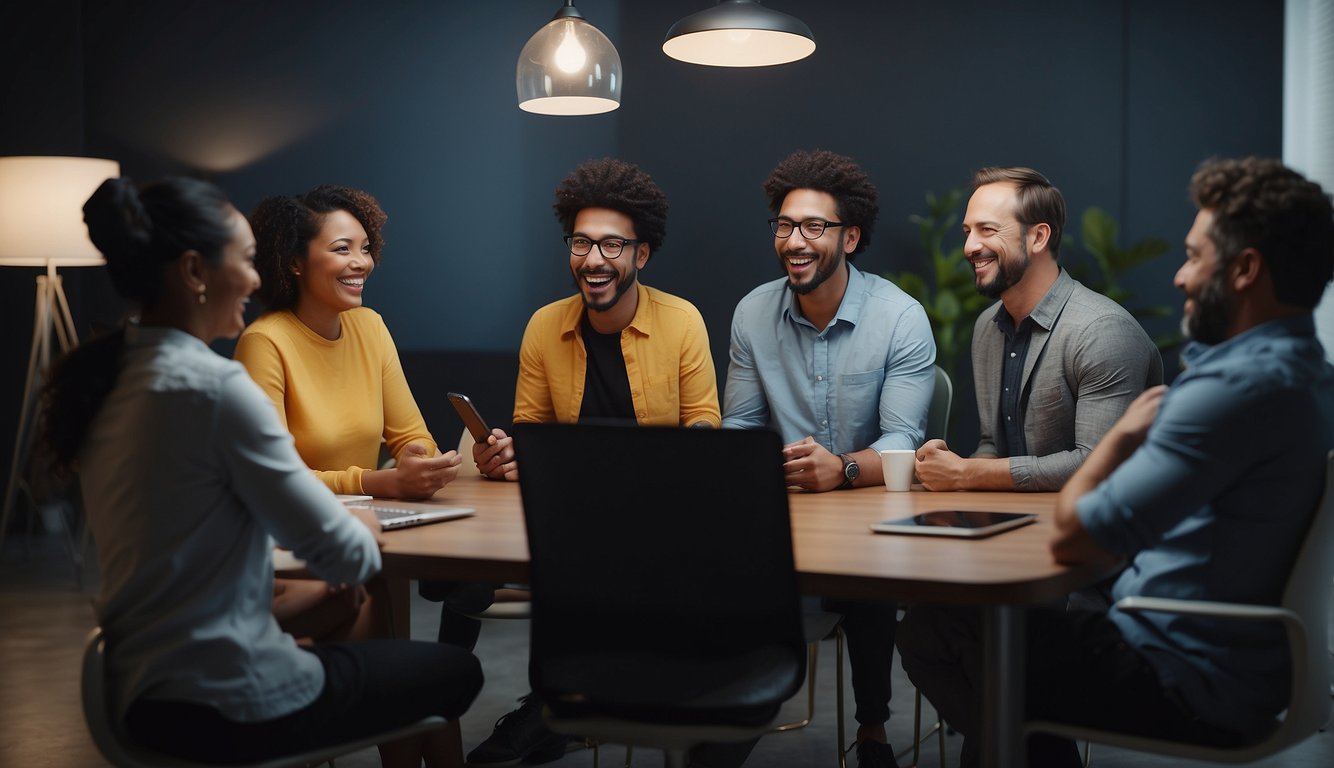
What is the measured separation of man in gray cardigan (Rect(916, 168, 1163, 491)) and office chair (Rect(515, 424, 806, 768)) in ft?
3.15

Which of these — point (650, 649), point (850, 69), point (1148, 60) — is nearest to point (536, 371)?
point (650, 649)

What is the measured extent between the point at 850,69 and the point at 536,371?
3.11m

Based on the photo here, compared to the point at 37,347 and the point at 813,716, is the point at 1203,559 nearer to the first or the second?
the point at 813,716

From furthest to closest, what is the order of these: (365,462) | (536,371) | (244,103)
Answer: (244,103) → (536,371) → (365,462)

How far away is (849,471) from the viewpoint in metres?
2.60

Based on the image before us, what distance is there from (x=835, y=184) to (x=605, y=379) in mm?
830

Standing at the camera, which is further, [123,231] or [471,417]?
[471,417]

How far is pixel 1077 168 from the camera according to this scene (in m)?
5.62

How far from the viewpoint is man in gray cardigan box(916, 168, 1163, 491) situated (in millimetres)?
2506

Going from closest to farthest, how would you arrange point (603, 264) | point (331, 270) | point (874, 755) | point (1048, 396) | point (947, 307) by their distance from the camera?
1. point (874, 755)
2. point (1048, 396)
3. point (331, 270)
4. point (603, 264)
5. point (947, 307)

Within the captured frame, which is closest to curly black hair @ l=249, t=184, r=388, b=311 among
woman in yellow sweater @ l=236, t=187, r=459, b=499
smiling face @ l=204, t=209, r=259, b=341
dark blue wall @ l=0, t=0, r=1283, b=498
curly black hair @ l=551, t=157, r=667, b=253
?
woman in yellow sweater @ l=236, t=187, r=459, b=499

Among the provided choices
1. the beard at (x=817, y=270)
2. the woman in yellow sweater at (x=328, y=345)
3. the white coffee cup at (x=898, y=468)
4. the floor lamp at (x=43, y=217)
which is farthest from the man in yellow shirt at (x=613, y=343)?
the floor lamp at (x=43, y=217)

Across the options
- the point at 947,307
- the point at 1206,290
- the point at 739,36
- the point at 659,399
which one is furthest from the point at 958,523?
the point at 947,307

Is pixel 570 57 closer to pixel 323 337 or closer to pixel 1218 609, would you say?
pixel 323 337
